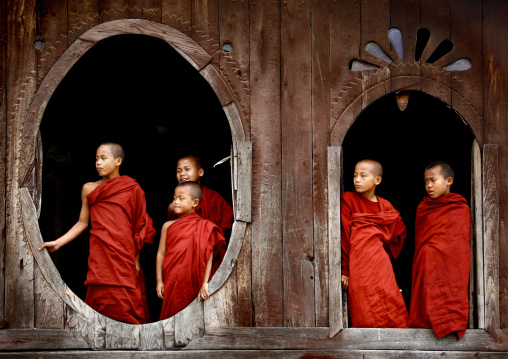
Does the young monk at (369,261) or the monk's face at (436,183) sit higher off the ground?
the monk's face at (436,183)

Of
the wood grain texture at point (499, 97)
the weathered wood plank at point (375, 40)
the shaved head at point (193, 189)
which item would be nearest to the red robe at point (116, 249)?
the shaved head at point (193, 189)

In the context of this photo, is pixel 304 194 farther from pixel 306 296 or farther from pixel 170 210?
pixel 170 210

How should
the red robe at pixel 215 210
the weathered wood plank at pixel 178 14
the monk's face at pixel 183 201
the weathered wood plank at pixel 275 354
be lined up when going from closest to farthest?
the weathered wood plank at pixel 275 354
the weathered wood plank at pixel 178 14
the monk's face at pixel 183 201
the red robe at pixel 215 210

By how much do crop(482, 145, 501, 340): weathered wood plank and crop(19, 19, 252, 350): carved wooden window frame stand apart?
1.60m

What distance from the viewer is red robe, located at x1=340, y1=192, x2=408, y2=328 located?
441 centimetres

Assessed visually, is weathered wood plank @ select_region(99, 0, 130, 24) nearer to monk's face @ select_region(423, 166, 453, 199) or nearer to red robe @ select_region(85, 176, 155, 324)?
red robe @ select_region(85, 176, 155, 324)

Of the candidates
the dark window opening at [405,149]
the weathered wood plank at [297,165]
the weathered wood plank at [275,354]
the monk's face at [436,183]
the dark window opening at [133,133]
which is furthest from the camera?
the dark window opening at [405,149]

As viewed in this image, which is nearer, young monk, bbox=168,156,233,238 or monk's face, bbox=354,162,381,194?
monk's face, bbox=354,162,381,194

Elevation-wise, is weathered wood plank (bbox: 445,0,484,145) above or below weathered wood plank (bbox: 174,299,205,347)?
above

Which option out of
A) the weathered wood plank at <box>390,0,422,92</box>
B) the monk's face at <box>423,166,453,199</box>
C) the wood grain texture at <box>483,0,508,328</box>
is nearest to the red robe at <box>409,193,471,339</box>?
the monk's face at <box>423,166,453,199</box>

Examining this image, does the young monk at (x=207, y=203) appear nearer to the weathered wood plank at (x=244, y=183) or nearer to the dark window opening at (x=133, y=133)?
the weathered wood plank at (x=244, y=183)

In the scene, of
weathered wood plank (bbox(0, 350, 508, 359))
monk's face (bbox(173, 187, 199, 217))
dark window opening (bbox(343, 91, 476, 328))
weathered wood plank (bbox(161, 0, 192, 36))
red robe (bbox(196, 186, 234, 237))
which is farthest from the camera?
dark window opening (bbox(343, 91, 476, 328))

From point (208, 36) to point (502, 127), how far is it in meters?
2.11

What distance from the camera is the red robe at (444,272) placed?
14.2 feet
